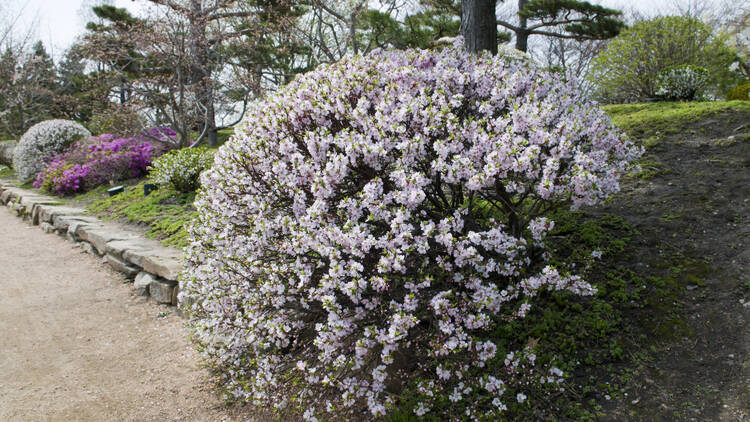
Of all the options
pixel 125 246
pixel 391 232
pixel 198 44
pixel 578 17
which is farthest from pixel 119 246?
pixel 578 17

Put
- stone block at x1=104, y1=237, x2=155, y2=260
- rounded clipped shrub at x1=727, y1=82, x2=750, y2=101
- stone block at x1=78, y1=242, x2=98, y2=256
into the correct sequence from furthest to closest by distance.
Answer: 1. rounded clipped shrub at x1=727, y1=82, x2=750, y2=101
2. stone block at x1=78, y1=242, x2=98, y2=256
3. stone block at x1=104, y1=237, x2=155, y2=260

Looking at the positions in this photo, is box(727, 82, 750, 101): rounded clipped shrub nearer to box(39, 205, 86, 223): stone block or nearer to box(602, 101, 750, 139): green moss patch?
box(602, 101, 750, 139): green moss patch

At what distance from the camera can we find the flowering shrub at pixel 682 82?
867cm

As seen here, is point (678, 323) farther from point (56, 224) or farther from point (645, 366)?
point (56, 224)

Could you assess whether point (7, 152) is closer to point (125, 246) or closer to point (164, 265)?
point (125, 246)

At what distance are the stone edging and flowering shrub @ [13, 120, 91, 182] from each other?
383 centimetres

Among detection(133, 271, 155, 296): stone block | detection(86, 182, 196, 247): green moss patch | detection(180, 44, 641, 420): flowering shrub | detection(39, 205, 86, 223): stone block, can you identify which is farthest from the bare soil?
detection(39, 205, 86, 223): stone block

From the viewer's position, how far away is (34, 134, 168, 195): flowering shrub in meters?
11.7

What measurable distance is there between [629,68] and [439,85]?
339 inches

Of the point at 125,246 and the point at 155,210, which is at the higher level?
the point at 155,210

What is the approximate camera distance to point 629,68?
32.0 ft

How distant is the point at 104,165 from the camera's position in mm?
11680

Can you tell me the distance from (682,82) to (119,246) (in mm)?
10290

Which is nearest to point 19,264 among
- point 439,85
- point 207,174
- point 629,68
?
point 207,174
